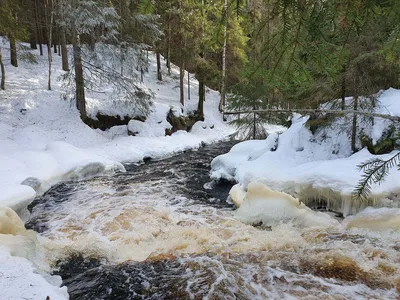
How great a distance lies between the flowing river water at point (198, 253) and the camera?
4.34 m

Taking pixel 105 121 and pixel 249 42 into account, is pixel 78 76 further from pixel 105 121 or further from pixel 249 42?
pixel 249 42

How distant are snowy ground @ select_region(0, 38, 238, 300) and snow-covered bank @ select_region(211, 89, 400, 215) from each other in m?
4.91

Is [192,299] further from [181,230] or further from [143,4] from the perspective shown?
[143,4]

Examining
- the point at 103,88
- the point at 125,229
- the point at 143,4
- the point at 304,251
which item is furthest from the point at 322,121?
the point at 103,88

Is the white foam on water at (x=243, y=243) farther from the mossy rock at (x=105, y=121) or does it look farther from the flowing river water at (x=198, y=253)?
the mossy rock at (x=105, y=121)

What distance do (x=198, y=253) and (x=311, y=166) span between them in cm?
436

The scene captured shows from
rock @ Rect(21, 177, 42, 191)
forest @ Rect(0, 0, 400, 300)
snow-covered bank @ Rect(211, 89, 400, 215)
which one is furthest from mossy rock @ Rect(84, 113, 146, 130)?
rock @ Rect(21, 177, 42, 191)

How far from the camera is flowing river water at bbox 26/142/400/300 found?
4.34 metres

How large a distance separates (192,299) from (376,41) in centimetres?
704

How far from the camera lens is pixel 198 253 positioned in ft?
17.6

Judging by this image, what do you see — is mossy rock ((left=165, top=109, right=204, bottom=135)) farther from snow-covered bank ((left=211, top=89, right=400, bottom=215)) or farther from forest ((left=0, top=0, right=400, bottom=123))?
snow-covered bank ((left=211, top=89, right=400, bottom=215))

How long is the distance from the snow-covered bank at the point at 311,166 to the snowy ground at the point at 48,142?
4910 mm

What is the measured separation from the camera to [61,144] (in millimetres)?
11328

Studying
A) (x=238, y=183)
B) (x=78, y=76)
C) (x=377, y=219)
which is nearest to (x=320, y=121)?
(x=238, y=183)
